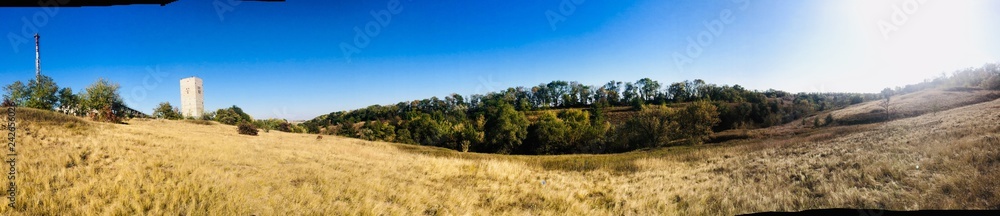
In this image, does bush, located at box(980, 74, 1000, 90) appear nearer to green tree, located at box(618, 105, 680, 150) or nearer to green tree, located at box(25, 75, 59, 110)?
green tree, located at box(618, 105, 680, 150)

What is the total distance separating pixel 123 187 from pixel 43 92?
65390 millimetres

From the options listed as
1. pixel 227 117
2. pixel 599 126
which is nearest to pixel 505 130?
pixel 599 126

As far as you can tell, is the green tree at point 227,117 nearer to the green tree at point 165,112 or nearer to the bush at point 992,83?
the green tree at point 165,112

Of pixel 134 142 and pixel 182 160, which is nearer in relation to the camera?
pixel 182 160

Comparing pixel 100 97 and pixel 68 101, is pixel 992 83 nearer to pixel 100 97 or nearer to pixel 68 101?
pixel 100 97

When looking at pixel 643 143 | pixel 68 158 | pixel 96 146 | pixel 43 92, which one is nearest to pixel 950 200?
pixel 68 158

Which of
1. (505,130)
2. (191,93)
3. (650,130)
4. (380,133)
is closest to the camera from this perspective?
(650,130)

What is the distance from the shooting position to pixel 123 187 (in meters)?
7.92

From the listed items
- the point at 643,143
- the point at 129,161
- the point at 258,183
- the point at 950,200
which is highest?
the point at 129,161

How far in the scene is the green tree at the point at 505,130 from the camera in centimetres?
7494

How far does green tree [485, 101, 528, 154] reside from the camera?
74938mm

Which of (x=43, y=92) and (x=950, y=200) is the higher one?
(x=43, y=92)

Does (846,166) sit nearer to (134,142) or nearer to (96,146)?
(96,146)

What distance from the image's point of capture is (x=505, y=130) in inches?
2953
